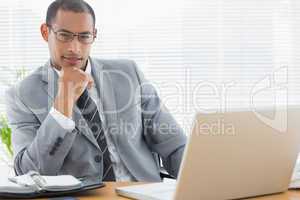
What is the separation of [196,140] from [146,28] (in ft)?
8.26

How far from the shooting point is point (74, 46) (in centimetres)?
247

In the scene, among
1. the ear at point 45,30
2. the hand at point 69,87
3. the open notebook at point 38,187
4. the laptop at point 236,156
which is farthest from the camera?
the ear at point 45,30

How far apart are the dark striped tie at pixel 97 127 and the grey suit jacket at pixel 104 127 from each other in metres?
0.05

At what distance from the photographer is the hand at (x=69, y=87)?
2252mm

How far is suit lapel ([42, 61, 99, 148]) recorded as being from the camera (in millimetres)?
2336

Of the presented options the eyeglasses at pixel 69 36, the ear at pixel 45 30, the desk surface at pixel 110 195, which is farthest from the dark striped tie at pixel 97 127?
the desk surface at pixel 110 195

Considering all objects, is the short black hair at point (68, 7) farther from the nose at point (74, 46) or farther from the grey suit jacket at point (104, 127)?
the grey suit jacket at point (104, 127)

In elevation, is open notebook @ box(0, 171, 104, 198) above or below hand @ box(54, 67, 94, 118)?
below

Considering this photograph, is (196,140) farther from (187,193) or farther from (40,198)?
(40,198)

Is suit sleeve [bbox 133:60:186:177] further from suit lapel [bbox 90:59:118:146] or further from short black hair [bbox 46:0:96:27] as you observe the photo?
short black hair [bbox 46:0:96:27]

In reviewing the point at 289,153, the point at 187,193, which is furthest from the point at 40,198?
the point at 289,153

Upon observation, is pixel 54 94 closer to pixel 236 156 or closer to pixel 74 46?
pixel 74 46

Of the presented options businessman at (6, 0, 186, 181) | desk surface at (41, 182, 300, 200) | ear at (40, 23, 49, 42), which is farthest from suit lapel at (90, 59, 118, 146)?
desk surface at (41, 182, 300, 200)

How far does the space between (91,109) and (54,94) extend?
18cm
